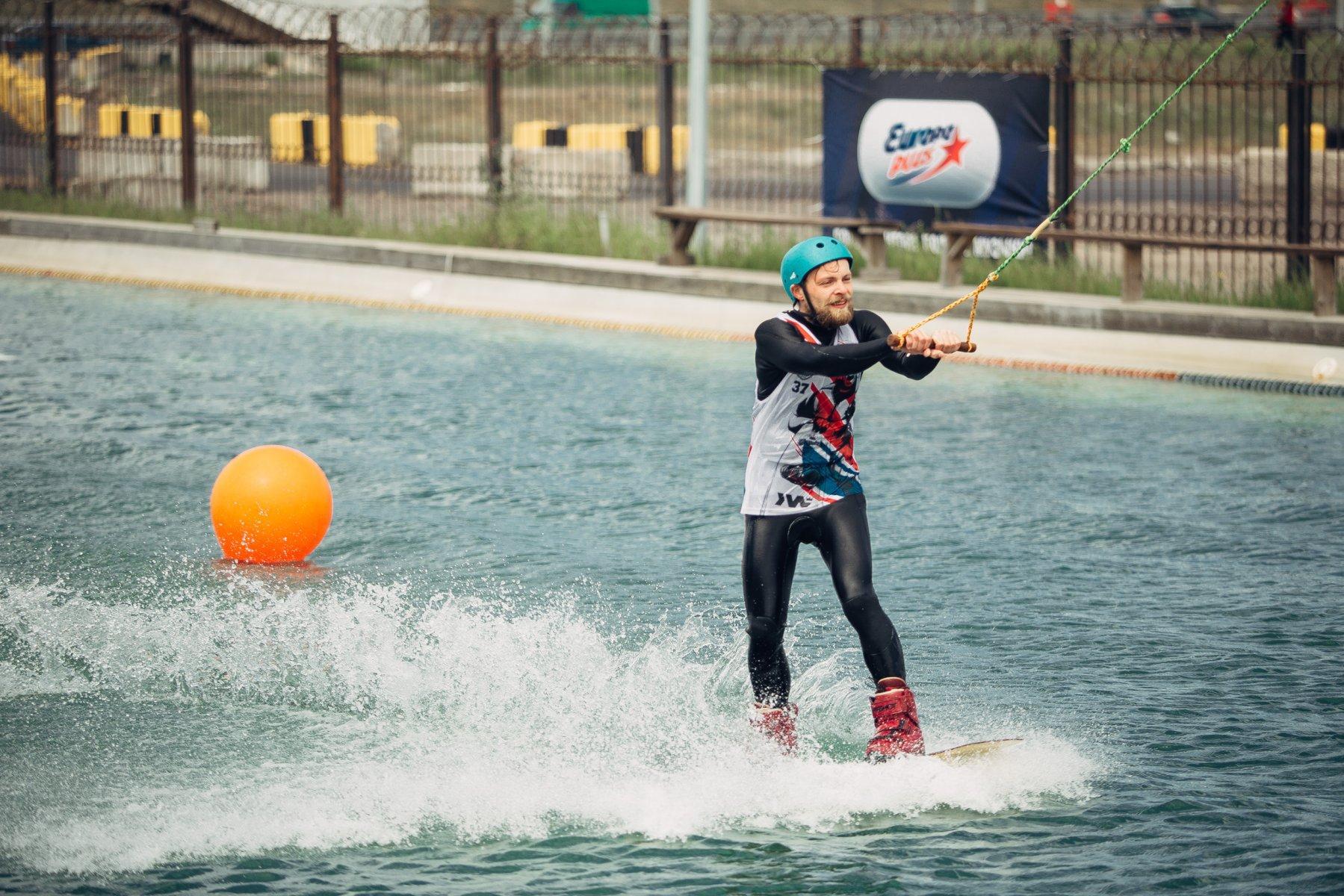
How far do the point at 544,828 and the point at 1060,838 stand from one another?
66.7 inches

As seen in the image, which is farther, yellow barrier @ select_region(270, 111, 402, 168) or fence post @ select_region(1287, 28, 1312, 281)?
yellow barrier @ select_region(270, 111, 402, 168)

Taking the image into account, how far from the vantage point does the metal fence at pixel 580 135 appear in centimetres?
1852

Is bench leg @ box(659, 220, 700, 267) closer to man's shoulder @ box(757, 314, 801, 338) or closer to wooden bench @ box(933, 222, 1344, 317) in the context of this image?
wooden bench @ box(933, 222, 1344, 317)

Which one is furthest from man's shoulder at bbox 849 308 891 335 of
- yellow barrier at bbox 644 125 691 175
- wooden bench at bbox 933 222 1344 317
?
yellow barrier at bbox 644 125 691 175

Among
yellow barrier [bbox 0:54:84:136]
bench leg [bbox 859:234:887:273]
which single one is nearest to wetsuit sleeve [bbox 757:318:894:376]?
bench leg [bbox 859:234:887:273]

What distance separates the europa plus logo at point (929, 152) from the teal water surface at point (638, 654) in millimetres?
5131

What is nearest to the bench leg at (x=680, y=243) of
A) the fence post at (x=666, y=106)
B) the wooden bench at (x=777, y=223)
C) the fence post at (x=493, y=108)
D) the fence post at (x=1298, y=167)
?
the wooden bench at (x=777, y=223)

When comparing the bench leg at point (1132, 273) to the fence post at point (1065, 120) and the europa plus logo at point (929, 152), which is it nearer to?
the fence post at point (1065, 120)

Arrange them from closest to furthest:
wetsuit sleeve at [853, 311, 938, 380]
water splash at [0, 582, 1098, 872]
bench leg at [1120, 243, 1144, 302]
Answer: water splash at [0, 582, 1098, 872] < wetsuit sleeve at [853, 311, 938, 380] < bench leg at [1120, 243, 1144, 302]

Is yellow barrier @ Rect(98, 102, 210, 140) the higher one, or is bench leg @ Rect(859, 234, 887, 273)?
yellow barrier @ Rect(98, 102, 210, 140)

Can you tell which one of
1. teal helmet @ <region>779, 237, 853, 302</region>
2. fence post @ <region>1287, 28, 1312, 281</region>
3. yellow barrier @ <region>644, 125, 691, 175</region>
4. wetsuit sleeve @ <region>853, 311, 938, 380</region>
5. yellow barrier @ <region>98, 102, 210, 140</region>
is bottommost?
wetsuit sleeve @ <region>853, 311, 938, 380</region>

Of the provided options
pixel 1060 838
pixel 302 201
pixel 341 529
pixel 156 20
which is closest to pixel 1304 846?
pixel 1060 838

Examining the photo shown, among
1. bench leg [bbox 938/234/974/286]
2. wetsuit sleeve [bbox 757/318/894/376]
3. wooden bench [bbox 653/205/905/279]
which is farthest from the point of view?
wooden bench [bbox 653/205/905/279]

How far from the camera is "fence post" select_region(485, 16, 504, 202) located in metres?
21.5
